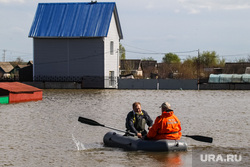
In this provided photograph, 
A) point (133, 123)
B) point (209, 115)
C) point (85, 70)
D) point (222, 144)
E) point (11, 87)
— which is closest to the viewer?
point (133, 123)

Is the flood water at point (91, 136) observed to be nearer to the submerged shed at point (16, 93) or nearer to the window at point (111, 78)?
the submerged shed at point (16, 93)

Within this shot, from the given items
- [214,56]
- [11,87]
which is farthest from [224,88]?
[214,56]

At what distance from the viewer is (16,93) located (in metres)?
32.8

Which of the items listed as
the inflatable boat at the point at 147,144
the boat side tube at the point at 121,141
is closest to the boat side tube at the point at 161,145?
the inflatable boat at the point at 147,144

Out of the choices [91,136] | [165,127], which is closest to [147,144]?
[165,127]

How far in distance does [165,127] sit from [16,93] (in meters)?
21.2

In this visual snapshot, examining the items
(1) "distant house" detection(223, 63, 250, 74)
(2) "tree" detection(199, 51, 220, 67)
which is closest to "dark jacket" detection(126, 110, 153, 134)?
(1) "distant house" detection(223, 63, 250, 74)

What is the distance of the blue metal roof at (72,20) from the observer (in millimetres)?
50094

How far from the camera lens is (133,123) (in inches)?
573

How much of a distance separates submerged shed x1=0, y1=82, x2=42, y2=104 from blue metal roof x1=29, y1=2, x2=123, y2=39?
15.7m

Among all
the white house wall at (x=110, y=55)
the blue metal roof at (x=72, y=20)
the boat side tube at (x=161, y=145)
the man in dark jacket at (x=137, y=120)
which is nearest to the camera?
the boat side tube at (x=161, y=145)

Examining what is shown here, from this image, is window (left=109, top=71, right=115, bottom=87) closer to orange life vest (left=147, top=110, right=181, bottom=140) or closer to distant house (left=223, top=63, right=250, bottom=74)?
distant house (left=223, top=63, right=250, bottom=74)

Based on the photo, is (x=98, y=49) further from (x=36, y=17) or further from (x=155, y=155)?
(x=155, y=155)

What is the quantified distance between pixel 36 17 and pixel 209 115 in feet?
105
